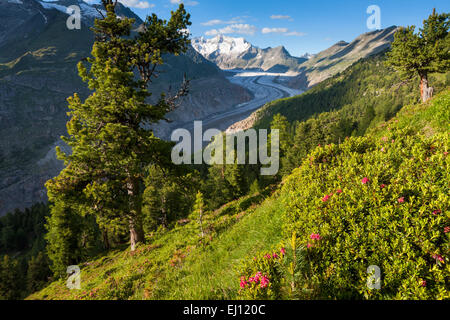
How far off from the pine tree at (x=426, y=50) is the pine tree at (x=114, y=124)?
1042 inches

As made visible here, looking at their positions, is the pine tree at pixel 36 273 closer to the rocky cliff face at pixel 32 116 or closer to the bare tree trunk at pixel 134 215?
the bare tree trunk at pixel 134 215

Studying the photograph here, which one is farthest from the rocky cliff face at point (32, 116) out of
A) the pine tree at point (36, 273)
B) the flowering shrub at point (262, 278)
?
the flowering shrub at point (262, 278)

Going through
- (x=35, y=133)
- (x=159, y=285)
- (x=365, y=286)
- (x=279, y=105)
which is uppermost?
(x=279, y=105)

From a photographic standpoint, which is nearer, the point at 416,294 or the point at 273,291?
the point at 416,294

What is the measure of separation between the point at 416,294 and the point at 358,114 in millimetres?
146373

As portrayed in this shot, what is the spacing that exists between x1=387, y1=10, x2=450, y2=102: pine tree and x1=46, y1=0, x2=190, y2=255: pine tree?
86.8ft

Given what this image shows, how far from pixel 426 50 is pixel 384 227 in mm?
31345

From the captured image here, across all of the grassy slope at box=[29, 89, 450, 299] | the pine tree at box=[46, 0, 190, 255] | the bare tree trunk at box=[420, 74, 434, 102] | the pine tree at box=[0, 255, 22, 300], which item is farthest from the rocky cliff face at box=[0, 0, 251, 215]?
the grassy slope at box=[29, 89, 450, 299]

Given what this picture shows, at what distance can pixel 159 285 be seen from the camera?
23.0ft

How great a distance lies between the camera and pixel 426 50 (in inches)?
956
